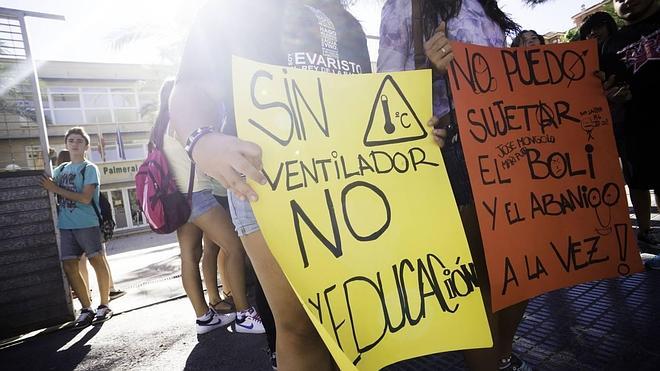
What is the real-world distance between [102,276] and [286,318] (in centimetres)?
329

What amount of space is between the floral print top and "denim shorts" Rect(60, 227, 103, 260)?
3344 mm

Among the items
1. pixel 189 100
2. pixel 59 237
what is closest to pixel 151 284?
pixel 59 237

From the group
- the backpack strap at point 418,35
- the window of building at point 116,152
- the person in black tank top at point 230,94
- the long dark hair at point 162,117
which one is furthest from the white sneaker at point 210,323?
the window of building at point 116,152

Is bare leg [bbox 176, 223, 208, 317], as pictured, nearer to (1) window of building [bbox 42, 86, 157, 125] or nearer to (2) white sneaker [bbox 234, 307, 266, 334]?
(2) white sneaker [bbox 234, 307, 266, 334]

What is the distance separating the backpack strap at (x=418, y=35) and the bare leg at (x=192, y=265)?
2160 mm

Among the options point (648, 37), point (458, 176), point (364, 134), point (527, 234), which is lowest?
point (527, 234)

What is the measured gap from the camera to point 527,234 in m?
1.30

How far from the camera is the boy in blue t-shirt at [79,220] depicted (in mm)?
3471

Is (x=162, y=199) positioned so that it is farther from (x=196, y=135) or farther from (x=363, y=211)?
(x=363, y=211)

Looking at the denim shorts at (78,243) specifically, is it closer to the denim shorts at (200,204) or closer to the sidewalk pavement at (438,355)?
the sidewalk pavement at (438,355)

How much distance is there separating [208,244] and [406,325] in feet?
7.97

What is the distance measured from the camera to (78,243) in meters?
3.57

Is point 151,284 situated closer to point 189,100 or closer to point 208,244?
point 208,244

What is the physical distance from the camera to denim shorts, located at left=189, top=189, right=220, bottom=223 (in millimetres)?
2680
